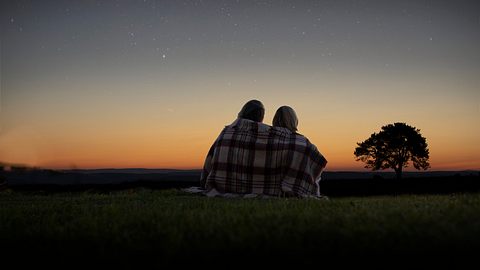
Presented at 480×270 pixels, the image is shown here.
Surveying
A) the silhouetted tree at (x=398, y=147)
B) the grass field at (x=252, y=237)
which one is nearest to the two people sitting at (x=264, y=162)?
the grass field at (x=252, y=237)

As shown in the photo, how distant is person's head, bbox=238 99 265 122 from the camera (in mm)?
12477

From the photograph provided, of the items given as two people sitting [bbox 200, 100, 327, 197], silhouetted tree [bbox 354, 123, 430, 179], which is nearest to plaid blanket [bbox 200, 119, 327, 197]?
two people sitting [bbox 200, 100, 327, 197]

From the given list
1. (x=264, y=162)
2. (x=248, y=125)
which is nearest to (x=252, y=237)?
(x=264, y=162)

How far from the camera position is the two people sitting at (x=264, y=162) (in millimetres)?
11719

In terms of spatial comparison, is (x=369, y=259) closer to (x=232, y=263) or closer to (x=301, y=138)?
(x=232, y=263)

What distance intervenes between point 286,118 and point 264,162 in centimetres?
144

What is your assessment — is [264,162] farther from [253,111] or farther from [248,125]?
[253,111]

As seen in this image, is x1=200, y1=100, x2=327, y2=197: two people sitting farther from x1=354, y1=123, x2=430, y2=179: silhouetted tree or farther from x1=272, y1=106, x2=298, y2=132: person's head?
x1=354, y1=123, x2=430, y2=179: silhouetted tree

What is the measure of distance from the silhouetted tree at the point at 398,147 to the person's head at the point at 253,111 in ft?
92.8

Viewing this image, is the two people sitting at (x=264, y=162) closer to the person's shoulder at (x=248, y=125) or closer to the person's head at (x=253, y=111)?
the person's shoulder at (x=248, y=125)

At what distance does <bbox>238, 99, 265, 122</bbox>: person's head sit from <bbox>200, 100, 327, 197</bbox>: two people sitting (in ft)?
0.89

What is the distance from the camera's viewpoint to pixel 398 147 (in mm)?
38562

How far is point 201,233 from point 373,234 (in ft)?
4.62

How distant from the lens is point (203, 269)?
3.06 metres
